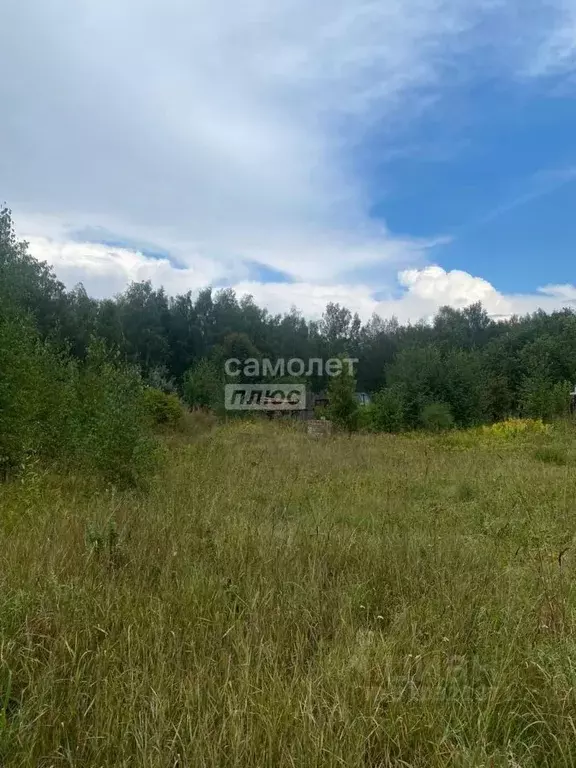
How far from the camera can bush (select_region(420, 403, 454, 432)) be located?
765 inches

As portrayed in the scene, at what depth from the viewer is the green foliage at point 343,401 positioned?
18.8 metres

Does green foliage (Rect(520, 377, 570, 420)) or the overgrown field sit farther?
green foliage (Rect(520, 377, 570, 420))

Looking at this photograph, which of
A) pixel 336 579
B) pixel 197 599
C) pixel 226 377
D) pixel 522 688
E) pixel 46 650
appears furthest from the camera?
pixel 226 377

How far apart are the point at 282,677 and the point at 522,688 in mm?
869

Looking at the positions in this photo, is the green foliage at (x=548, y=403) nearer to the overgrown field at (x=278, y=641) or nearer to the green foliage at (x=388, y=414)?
Result: the green foliage at (x=388, y=414)

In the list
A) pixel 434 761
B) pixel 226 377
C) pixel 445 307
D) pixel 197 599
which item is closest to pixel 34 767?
pixel 197 599

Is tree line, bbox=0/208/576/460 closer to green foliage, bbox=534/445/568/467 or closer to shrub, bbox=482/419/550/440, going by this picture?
shrub, bbox=482/419/550/440

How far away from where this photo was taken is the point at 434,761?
4.37 ft

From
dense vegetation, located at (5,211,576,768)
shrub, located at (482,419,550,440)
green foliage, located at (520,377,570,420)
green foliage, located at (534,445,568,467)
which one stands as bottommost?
dense vegetation, located at (5,211,576,768)

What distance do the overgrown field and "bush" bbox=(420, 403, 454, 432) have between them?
1587cm

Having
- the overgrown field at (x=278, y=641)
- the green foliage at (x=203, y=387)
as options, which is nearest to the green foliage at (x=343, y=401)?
the green foliage at (x=203, y=387)

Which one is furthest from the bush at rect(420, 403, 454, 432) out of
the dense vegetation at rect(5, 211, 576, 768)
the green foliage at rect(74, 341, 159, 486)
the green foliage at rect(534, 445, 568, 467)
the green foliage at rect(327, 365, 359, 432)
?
the green foliage at rect(74, 341, 159, 486)

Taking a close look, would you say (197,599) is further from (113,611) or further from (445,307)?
(445,307)

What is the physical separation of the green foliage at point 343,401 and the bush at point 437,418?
3.13 metres
